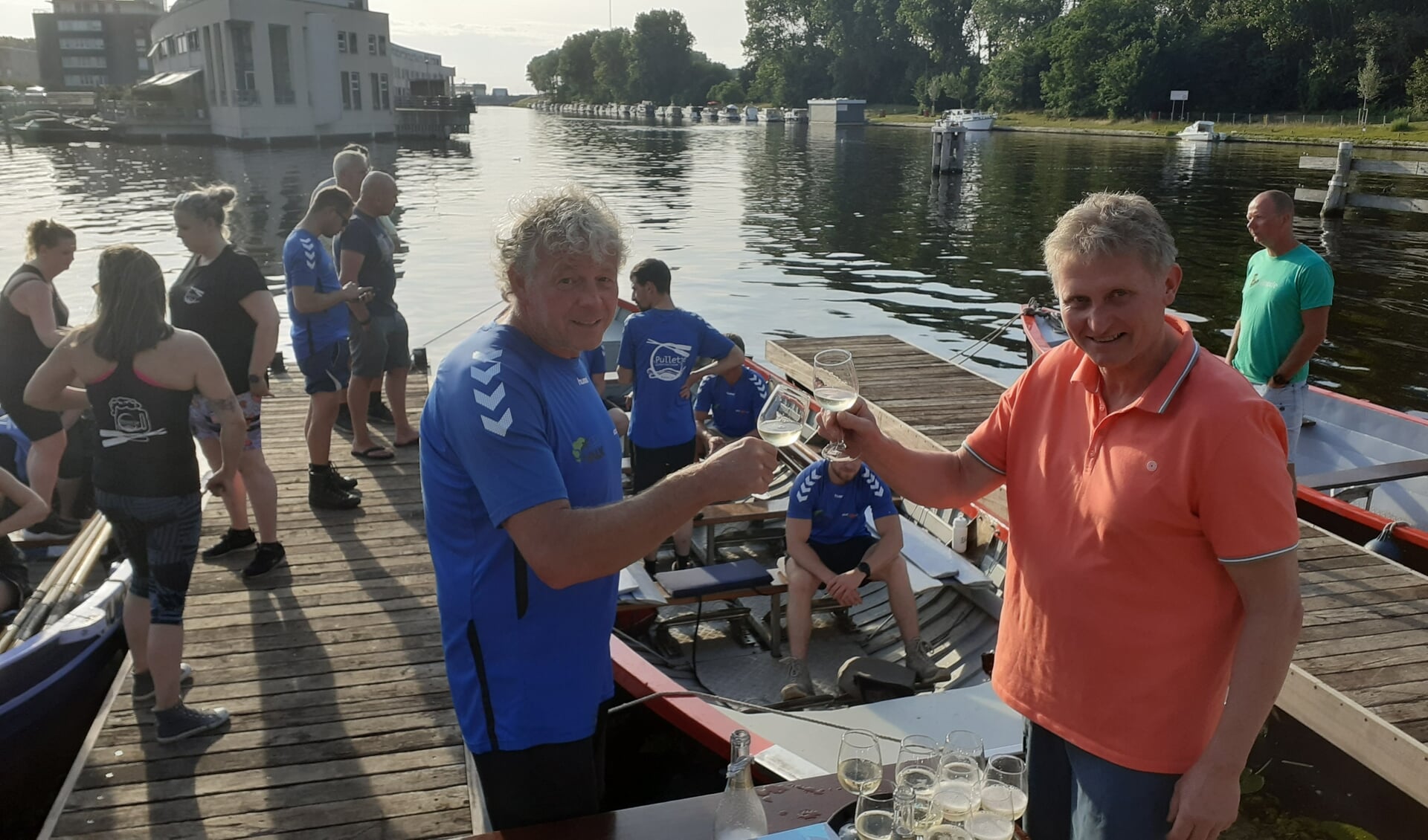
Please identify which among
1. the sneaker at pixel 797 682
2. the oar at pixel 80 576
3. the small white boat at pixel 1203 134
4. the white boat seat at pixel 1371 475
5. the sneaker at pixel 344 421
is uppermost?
the small white boat at pixel 1203 134

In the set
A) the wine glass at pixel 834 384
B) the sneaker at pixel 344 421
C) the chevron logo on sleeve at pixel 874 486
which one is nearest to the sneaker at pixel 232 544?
the sneaker at pixel 344 421

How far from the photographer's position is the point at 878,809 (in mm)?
1920

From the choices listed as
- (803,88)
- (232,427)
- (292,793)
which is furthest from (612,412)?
(803,88)

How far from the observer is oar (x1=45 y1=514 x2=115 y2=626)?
533 centimetres

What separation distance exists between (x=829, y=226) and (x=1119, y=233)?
2829 centimetres

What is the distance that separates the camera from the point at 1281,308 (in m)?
6.38

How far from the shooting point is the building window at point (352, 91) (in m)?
63.3

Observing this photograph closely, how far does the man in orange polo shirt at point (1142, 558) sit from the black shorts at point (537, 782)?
3.64 feet

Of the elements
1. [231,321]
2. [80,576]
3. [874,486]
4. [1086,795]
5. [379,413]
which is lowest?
[80,576]

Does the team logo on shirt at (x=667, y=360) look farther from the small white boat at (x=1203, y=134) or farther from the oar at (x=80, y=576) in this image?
the small white boat at (x=1203, y=134)

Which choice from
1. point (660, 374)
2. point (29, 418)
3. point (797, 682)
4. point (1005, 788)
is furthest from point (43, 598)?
point (1005, 788)

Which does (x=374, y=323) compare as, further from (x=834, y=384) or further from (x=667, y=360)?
(x=834, y=384)

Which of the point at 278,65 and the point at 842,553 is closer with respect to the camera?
the point at 842,553

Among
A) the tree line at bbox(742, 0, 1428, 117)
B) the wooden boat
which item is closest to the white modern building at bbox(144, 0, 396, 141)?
the tree line at bbox(742, 0, 1428, 117)
